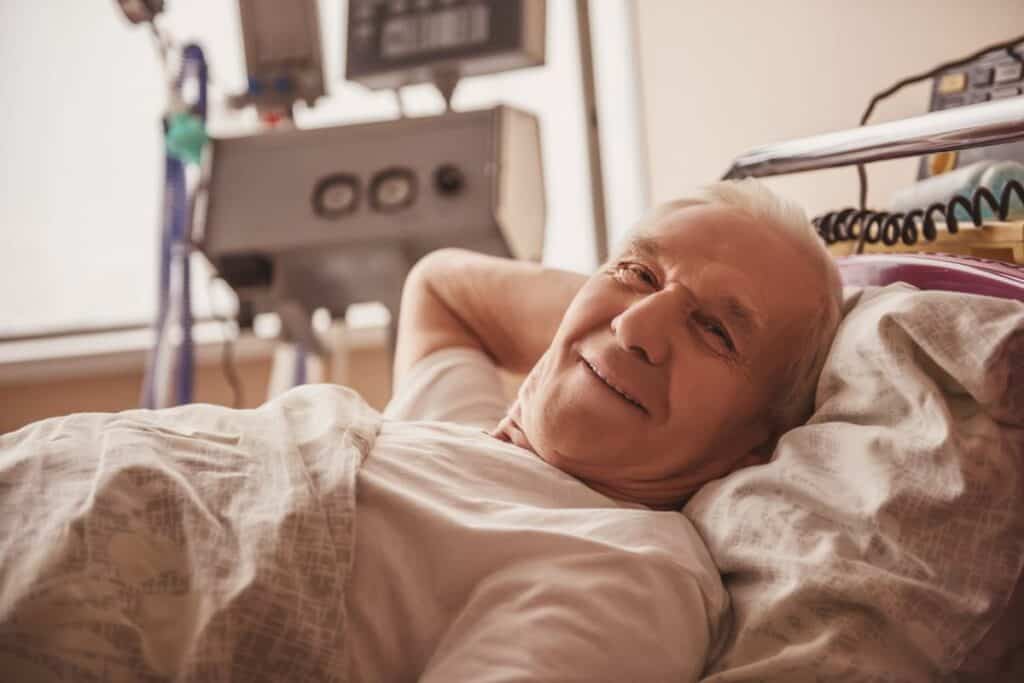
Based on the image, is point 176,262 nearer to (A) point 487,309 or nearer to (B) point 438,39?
(B) point 438,39

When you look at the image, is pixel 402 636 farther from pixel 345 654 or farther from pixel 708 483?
pixel 708 483

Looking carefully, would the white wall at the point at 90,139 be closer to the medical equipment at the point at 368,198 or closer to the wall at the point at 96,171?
→ the wall at the point at 96,171

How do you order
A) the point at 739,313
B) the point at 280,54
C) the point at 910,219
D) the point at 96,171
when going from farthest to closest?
the point at 96,171
the point at 280,54
the point at 910,219
the point at 739,313

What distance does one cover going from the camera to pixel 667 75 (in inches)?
Answer: 88.8

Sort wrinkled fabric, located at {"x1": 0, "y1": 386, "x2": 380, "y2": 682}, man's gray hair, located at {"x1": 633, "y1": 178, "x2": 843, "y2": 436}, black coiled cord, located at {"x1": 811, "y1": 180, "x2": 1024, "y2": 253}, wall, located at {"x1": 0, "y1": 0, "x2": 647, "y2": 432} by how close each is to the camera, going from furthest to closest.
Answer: wall, located at {"x1": 0, "y1": 0, "x2": 647, "y2": 432} < black coiled cord, located at {"x1": 811, "y1": 180, "x2": 1024, "y2": 253} < man's gray hair, located at {"x1": 633, "y1": 178, "x2": 843, "y2": 436} < wrinkled fabric, located at {"x1": 0, "y1": 386, "x2": 380, "y2": 682}

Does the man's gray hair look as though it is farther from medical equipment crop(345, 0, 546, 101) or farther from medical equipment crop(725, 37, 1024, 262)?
medical equipment crop(345, 0, 546, 101)

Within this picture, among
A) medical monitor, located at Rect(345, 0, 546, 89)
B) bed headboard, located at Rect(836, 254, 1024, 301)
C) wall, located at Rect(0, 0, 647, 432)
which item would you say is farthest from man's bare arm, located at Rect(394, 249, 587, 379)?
wall, located at Rect(0, 0, 647, 432)

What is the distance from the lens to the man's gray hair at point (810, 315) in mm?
955

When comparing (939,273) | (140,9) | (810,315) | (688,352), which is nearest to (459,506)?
(688,352)

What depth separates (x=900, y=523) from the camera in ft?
2.30

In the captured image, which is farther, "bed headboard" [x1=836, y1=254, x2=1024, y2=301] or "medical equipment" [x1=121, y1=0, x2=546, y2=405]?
"medical equipment" [x1=121, y1=0, x2=546, y2=405]

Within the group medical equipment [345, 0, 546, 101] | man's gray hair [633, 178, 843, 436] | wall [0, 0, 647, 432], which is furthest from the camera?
wall [0, 0, 647, 432]

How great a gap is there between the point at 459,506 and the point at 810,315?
0.41 m

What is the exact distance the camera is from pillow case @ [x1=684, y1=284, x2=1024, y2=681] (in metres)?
0.67
